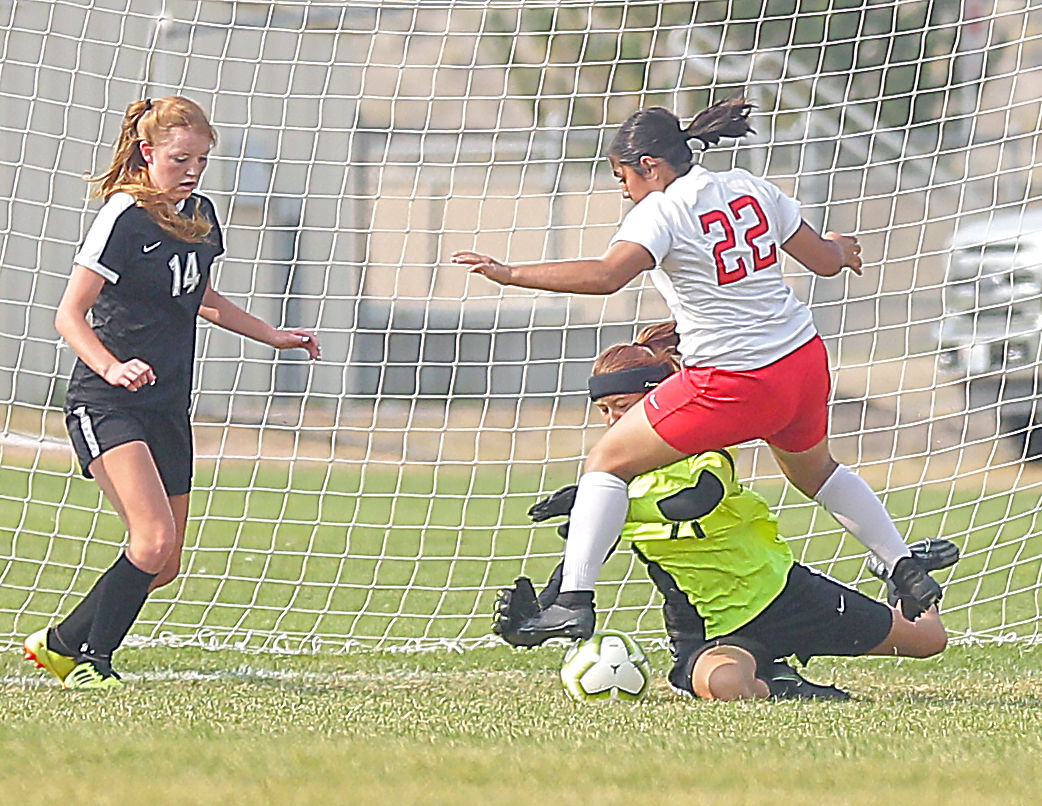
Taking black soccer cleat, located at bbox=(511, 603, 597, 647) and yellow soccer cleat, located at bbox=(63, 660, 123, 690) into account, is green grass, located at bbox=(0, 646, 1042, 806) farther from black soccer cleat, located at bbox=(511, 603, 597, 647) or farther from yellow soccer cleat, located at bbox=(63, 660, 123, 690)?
black soccer cleat, located at bbox=(511, 603, 597, 647)

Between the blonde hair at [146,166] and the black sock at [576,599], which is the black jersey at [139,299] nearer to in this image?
the blonde hair at [146,166]

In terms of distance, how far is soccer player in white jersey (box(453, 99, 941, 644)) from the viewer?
4211mm

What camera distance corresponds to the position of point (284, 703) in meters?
4.34

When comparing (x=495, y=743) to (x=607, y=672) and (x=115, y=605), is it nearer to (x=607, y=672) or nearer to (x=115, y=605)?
(x=607, y=672)

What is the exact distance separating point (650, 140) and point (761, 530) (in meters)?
1.07

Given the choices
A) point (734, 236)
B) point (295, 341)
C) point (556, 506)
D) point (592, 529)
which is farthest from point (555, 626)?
point (295, 341)

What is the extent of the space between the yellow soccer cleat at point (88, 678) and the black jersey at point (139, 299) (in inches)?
27.1

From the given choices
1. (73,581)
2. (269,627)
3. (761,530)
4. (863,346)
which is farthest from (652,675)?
(863,346)

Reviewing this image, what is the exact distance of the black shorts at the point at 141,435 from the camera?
450 centimetres

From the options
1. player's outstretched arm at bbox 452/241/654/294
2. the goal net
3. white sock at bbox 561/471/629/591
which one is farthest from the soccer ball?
the goal net

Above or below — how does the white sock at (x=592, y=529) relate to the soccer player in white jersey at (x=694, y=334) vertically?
below

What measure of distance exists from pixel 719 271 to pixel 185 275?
141 cm

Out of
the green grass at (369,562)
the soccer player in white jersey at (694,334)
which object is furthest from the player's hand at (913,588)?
the green grass at (369,562)

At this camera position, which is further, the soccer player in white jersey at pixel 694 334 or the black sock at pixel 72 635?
the black sock at pixel 72 635
